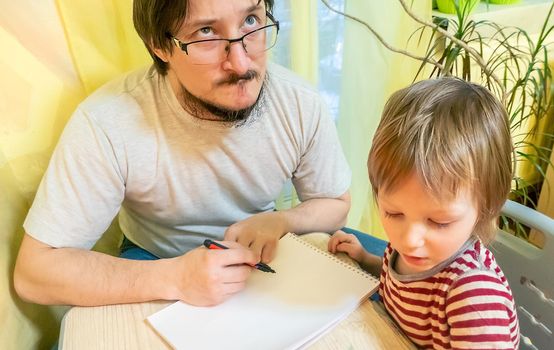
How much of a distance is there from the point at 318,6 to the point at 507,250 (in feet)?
2.96

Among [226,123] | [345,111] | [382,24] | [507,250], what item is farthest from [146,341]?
[382,24]

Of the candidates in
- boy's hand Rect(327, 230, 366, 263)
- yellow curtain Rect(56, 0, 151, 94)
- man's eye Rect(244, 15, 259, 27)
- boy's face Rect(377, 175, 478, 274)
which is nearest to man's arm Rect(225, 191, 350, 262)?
boy's hand Rect(327, 230, 366, 263)

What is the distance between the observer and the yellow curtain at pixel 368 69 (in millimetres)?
1467

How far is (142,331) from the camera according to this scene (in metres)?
0.78

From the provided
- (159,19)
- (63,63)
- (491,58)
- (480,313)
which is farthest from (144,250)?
(491,58)

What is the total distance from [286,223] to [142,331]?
0.42 meters

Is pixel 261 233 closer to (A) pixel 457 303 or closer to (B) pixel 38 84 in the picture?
(A) pixel 457 303

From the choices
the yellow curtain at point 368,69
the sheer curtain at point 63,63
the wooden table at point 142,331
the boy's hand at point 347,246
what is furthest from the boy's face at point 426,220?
the yellow curtain at point 368,69

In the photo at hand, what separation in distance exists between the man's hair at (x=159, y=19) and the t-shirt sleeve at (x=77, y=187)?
220mm

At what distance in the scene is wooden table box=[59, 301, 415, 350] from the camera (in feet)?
2.44

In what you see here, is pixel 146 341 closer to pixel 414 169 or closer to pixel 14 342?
pixel 14 342

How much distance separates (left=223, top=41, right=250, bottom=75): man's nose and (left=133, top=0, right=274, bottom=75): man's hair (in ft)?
0.37

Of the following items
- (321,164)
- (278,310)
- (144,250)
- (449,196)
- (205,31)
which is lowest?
(144,250)

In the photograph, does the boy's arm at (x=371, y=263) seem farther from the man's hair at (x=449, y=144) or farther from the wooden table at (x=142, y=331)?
the man's hair at (x=449, y=144)
